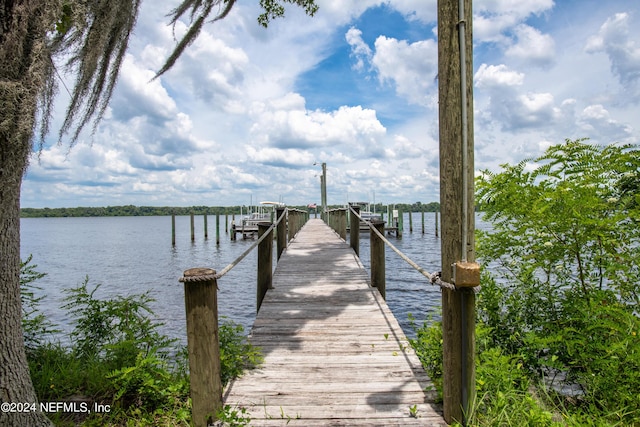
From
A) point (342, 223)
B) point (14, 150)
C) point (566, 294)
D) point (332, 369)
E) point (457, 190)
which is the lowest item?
point (332, 369)

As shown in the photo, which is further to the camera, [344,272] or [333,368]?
[344,272]

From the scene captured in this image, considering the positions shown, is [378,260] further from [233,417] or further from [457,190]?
[233,417]

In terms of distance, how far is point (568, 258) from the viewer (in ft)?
14.1

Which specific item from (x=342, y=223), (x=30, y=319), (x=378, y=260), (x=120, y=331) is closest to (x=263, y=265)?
(x=378, y=260)

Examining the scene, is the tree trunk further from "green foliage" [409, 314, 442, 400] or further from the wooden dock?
"green foliage" [409, 314, 442, 400]

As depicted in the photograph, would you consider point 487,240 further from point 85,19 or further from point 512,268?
point 85,19

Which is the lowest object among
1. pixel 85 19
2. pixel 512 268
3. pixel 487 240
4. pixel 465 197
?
pixel 512 268

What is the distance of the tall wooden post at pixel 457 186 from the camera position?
101 inches

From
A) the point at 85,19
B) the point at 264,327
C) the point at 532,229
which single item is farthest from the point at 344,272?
the point at 85,19

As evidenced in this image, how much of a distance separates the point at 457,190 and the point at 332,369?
6.34 feet

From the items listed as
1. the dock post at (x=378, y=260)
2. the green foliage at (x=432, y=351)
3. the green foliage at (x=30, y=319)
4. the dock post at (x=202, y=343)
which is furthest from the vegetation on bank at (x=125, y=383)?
the dock post at (x=378, y=260)

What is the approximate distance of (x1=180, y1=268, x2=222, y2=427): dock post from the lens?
2.55 m

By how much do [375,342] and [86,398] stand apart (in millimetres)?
2665

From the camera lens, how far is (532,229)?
4363 millimetres
